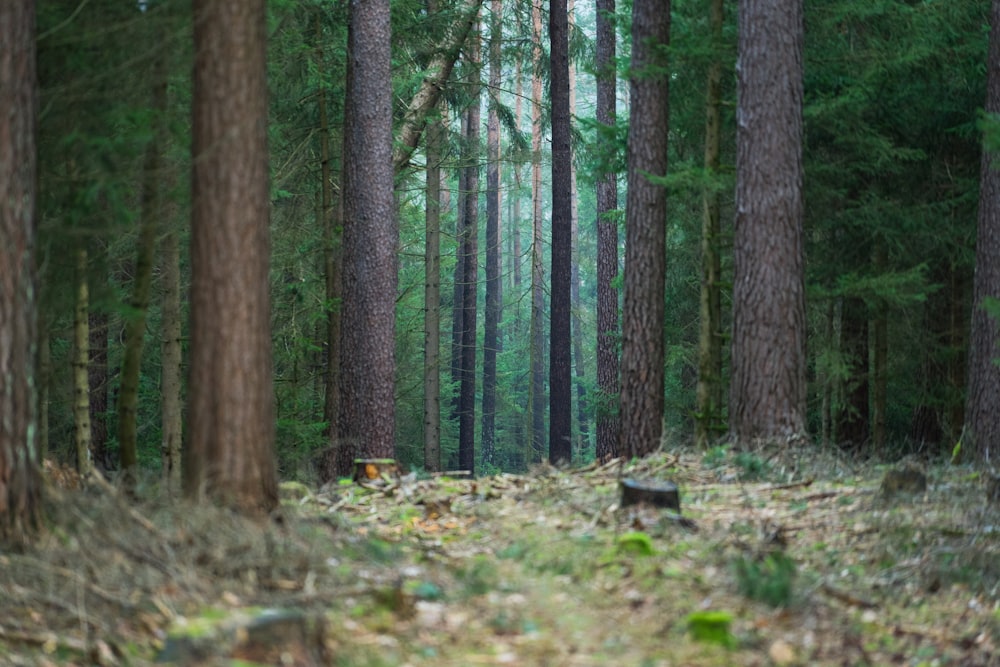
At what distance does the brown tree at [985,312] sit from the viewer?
11.9 m

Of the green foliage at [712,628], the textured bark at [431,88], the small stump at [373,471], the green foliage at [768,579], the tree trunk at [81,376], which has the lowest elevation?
the green foliage at [712,628]

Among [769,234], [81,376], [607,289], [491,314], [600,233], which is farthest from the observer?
[491,314]

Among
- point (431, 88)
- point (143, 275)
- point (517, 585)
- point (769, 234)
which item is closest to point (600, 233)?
point (431, 88)

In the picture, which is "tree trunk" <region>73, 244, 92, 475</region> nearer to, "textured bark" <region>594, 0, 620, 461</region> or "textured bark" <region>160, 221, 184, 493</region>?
"textured bark" <region>160, 221, 184, 493</region>

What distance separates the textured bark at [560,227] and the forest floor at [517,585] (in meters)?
11.1

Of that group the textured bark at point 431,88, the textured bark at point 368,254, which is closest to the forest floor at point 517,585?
the textured bark at point 368,254

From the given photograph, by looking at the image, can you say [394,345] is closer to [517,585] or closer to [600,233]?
[517,585]

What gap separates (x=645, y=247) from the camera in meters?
12.2

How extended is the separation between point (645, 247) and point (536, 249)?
17167 millimetres

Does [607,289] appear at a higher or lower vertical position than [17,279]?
higher

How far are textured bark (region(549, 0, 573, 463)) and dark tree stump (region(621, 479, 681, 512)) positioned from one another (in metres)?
10.6

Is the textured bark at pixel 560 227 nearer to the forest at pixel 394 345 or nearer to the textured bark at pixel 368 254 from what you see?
the forest at pixel 394 345

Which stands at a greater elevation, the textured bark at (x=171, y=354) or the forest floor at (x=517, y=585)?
the textured bark at (x=171, y=354)

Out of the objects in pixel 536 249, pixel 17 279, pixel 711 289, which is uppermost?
pixel 536 249
